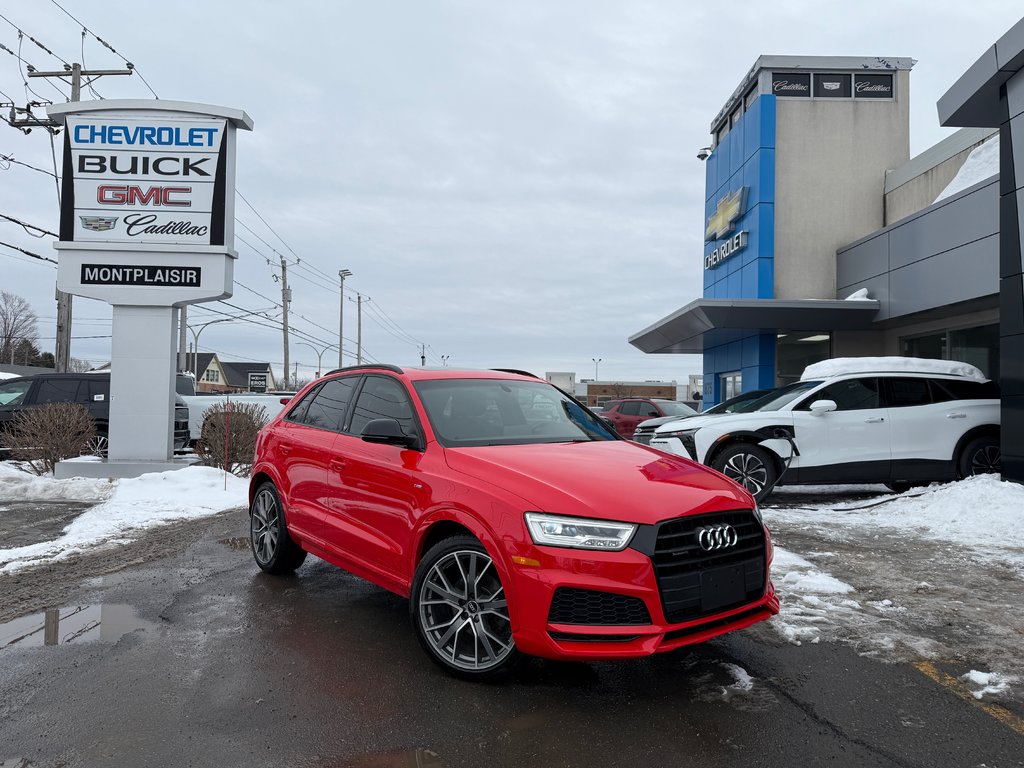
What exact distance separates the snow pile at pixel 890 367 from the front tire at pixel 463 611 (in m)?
7.94

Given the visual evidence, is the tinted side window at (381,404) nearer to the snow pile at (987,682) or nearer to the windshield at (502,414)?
the windshield at (502,414)

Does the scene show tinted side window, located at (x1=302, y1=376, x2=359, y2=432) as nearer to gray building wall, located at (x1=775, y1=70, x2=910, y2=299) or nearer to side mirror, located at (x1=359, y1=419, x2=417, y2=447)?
side mirror, located at (x1=359, y1=419, x2=417, y2=447)

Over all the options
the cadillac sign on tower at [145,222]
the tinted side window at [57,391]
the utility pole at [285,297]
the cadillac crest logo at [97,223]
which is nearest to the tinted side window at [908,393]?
the cadillac sign on tower at [145,222]

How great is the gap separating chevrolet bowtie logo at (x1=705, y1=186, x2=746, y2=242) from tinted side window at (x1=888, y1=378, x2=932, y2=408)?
13390 millimetres

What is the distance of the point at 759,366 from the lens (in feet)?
67.5

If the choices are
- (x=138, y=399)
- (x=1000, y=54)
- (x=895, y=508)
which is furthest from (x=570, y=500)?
(x=138, y=399)

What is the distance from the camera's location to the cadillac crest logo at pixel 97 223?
42.0 ft

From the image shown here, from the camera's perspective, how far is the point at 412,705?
11.6 feet

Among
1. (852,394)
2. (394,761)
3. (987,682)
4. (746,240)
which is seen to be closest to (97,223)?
(852,394)

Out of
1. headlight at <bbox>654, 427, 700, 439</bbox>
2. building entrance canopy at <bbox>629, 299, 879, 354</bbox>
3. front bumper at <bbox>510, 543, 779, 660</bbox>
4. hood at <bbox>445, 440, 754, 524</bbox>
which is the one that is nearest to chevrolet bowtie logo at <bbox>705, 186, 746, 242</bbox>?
building entrance canopy at <bbox>629, 299, 879, 354</bbox>

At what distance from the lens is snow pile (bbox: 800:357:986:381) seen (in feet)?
33.0

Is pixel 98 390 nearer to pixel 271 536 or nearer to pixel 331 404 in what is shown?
pixel 271 536

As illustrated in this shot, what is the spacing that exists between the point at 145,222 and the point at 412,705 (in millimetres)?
11919

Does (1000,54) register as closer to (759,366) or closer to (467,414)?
(467,414)
